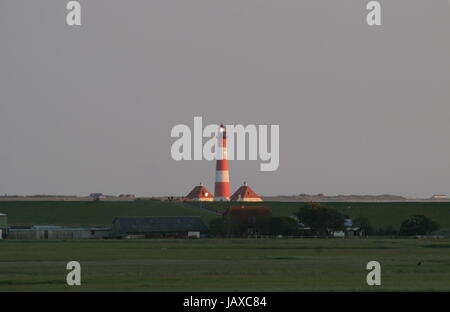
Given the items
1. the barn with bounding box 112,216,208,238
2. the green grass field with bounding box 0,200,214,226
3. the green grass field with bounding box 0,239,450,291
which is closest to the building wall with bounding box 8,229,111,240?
the barn with bounding box 112,216,208,238

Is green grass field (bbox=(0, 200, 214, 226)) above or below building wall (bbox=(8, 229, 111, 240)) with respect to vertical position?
above

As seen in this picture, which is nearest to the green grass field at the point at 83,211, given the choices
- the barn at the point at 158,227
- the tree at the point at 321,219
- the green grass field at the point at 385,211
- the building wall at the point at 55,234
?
the green grass field at the point at 385,211

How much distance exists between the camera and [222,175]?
169375 millimetres

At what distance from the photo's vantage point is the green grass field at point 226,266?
57844 millimetres

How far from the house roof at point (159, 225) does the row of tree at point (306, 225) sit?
100 inches

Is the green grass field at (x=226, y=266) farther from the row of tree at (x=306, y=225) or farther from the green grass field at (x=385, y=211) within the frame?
the green grass field at (x=385, y=211)

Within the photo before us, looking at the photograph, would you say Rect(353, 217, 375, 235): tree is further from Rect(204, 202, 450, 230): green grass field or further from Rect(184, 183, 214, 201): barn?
Rect(184, 183, 214, 201): barn

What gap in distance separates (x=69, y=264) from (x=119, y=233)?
190 feet

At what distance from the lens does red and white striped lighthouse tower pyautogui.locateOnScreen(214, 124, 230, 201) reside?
539ft

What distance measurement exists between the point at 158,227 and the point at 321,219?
1865 cm

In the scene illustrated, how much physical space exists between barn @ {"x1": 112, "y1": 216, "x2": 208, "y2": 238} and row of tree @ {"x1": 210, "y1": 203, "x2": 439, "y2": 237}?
240cm
